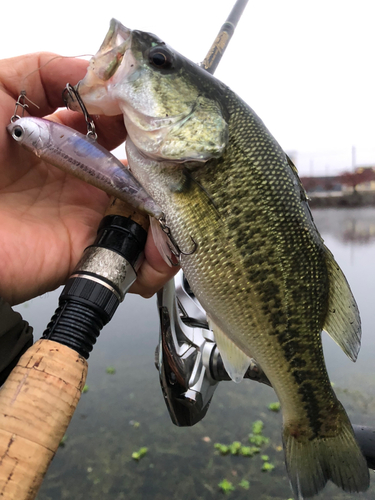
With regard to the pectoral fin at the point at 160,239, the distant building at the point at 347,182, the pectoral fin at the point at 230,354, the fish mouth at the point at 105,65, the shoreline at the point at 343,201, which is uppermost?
the distant building at the point at 347,182

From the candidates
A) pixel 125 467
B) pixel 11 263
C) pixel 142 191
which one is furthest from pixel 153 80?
pixel 125 467

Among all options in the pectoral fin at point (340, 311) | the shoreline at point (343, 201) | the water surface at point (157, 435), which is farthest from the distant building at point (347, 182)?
the pectoral fin at point (340, 311)

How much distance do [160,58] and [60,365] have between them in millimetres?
1141

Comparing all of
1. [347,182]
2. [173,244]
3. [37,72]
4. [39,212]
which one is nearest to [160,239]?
[173,244]

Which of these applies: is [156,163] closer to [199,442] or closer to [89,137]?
[89,137]

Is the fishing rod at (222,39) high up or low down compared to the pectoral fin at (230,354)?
up

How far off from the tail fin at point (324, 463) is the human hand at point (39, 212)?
2.97 feet

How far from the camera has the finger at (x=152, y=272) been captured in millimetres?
1317

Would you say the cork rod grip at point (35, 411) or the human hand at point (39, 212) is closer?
the cork rod grip at point (35, 411)

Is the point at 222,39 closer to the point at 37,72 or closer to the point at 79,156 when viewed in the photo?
the point at 37,72

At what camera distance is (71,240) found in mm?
1475

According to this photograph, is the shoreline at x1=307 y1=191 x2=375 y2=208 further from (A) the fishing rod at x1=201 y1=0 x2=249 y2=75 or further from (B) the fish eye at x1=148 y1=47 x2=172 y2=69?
(B) the fish eye at x1=148 y1=47 x2=172 y2=69

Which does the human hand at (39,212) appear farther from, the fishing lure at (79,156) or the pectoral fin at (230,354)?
the pectoral fin at (230,354)

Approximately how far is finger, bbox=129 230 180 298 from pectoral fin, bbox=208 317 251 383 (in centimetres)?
28
